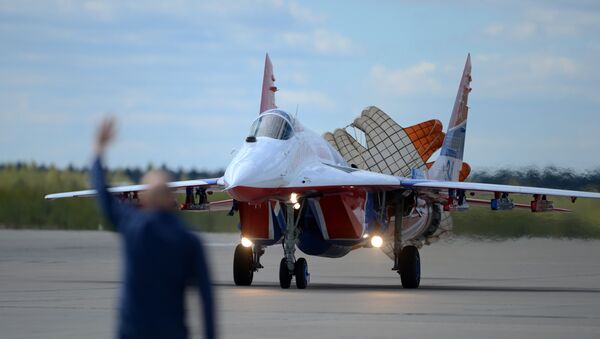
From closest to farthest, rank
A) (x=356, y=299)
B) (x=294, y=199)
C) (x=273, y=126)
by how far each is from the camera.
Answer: (x=356, y=299) → (x=273, y=126) → (x=294, y=199)

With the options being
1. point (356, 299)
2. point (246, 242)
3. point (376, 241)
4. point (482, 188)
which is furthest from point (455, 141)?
point (356, 299)

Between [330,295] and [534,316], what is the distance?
14.1 ft

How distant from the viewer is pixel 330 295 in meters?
18.1

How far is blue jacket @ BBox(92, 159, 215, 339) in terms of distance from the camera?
6.27 meters

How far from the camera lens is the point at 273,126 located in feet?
65.2

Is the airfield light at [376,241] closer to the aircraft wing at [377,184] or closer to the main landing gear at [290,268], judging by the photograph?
the aircraft wing at [377,184]

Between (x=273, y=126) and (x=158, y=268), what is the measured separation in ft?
44.7

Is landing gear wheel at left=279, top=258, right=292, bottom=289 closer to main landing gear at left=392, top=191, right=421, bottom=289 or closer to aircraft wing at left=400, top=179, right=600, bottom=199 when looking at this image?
main landing gear at left=392, top=191, right=421, bottom=289

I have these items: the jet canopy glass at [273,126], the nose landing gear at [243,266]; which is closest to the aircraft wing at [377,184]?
the jet canopy glass at [273,126]

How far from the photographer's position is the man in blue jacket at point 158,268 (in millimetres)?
6273

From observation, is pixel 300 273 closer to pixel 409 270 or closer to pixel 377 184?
pixel 377 184

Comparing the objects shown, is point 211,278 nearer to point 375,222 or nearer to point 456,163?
point 375,222

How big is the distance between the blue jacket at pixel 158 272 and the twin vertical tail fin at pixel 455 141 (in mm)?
20571

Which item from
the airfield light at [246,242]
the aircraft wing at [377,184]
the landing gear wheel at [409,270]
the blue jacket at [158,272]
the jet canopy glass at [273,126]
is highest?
the jet canopy glass at [273,126]
